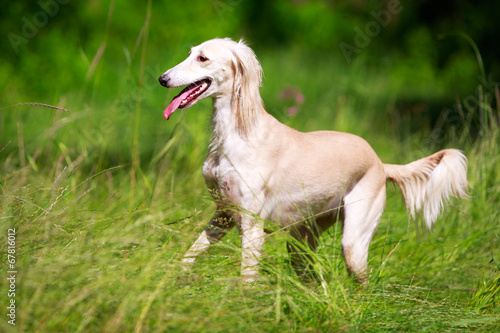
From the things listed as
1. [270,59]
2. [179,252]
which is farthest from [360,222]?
[270,59]

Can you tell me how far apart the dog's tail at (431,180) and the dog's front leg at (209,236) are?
1.28 m

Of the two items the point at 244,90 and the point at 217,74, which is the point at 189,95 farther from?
the point at 244,90

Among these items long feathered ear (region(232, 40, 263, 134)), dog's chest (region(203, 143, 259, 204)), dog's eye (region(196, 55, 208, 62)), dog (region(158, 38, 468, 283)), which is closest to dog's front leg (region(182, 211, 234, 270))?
dog (region(158, 38, 468, 283))

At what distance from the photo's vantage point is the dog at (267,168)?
3.17m

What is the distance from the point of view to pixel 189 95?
3238 millimetres

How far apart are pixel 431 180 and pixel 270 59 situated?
26.1 ft

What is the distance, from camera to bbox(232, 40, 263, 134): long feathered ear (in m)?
3.26

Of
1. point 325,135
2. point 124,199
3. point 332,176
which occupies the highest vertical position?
point 325,135

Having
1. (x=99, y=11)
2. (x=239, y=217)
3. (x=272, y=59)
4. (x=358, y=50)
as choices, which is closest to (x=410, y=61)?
(x=358, y=50)

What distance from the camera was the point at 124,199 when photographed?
3938mm

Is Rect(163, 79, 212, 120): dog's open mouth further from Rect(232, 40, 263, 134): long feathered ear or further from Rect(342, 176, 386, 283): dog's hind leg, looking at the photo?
Rect(342, 176, 386, 283): dog's hind leg

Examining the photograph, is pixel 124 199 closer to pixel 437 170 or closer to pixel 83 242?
pixel 83 242

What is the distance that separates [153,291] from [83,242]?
1.39 ft

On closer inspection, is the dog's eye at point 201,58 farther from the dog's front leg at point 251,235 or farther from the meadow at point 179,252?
the dog's front leg at point 251,235
